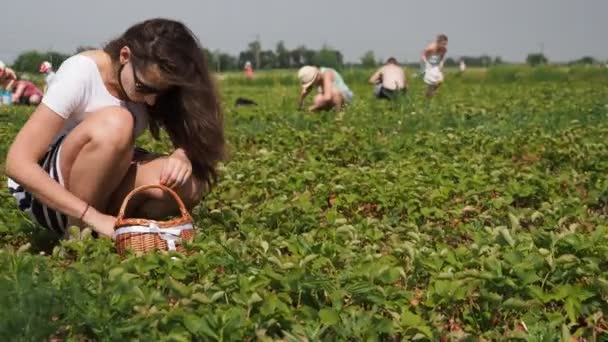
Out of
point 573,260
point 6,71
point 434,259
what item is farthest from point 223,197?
point 6,71

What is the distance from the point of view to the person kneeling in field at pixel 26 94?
13055 millimetres

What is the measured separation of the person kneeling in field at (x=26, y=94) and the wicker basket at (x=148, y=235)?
1048 cm

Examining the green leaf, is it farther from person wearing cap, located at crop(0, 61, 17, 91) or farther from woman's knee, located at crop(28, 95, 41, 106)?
woman's knee, located at crop(28, 95, 41, 106)

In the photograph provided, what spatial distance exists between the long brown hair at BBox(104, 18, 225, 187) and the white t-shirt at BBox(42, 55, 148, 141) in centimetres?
11

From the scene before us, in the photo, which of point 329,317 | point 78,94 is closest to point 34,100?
point 78,94

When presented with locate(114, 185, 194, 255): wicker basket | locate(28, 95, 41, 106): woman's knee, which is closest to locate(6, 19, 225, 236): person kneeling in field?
A: locate(114, 185, 194, 255): wicker basket

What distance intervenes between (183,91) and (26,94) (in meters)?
10.6

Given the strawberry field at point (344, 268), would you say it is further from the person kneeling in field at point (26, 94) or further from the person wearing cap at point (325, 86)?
the person kneeling in field at point (26, 94)

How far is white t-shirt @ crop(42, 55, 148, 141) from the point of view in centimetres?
337

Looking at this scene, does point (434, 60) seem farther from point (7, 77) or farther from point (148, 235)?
point (148, 235)

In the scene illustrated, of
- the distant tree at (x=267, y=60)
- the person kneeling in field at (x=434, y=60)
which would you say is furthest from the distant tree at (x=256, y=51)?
the person kneeling in field at (x=434, y=60)

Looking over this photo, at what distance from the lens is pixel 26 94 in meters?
13.3

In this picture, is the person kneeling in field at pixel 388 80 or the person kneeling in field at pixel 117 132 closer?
the person kneeling in field at pixel 117 132

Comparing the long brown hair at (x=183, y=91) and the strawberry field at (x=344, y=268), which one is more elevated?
the long brown hair at (x=183, y=91)
